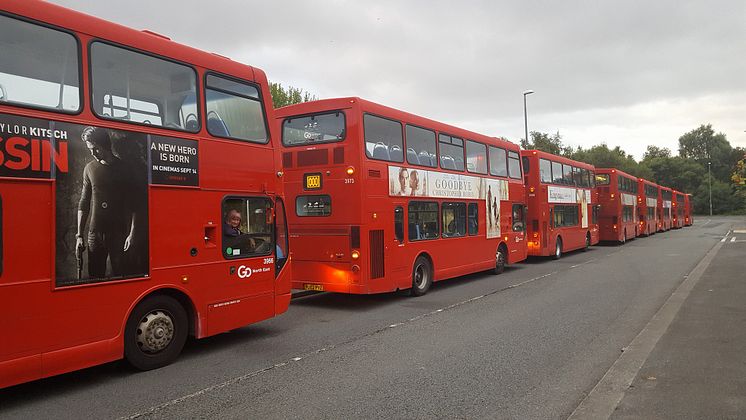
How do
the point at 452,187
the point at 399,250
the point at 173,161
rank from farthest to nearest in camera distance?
the point at 452,187, the point at 399,250, the point at 173,161

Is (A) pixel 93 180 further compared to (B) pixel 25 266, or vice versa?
(A) pixel 93 180

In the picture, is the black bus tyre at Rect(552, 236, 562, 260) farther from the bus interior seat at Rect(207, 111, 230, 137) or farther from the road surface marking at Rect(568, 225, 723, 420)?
the bus interior seat at Rect(207, 111, 230, 137)

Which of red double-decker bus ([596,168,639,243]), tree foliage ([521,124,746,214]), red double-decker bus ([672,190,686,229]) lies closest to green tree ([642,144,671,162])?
tree foliage ([521,124,746,214])

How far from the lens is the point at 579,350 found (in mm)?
6484

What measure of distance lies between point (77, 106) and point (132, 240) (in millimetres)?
1492

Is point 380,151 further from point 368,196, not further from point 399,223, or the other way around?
point 399,223

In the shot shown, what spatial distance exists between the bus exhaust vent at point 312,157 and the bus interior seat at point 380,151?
0.95 m

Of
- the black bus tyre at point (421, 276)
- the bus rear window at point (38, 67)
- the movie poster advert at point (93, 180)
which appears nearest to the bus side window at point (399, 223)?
the black bus tyre at point (421, 276)

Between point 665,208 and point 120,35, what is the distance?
4911 cm

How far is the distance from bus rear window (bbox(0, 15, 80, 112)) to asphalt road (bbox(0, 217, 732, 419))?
2.92m

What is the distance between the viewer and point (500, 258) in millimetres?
15289

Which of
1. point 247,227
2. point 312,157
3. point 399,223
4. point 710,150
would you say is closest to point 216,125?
point 247,227

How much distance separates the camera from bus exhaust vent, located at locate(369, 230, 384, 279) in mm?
9781

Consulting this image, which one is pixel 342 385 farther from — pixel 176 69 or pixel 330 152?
pixel 330 152
